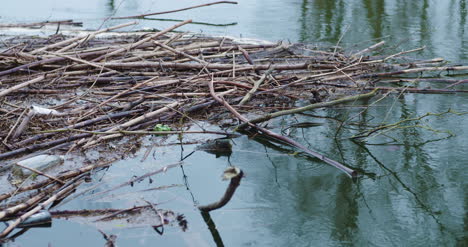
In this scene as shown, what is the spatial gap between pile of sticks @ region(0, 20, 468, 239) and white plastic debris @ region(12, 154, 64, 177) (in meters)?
0.16

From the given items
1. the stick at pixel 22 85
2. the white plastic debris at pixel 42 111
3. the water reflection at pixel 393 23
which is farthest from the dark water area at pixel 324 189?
the water reflection at pixel 393 23

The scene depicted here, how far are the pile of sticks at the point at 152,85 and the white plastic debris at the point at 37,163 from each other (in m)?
0.16

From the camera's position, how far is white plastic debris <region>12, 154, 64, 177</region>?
10.2 ft


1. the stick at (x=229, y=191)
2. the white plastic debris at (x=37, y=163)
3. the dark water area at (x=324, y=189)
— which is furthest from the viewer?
the white plastic debris at (x=37, y=163)

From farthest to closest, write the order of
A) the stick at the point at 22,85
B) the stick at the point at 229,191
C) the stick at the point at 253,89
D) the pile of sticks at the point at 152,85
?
the stick at the point at 253,89 < the stick at the point at 22,85 < the pile of sticks at the point at 152,85 < the stick at the point at 229,191

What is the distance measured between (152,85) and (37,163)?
4.69 feet

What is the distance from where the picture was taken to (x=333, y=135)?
394cm

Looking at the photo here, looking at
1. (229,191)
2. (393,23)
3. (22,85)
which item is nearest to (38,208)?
(229,191)

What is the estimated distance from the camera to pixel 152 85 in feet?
14.6

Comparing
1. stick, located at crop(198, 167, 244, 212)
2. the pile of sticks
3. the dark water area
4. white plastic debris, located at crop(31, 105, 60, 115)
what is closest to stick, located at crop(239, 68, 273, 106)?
the pile of sticks

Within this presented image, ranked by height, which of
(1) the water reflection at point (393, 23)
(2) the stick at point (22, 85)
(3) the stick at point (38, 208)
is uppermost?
(1) the water reflection at point (393, 23)

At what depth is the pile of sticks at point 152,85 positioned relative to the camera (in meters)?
3.62

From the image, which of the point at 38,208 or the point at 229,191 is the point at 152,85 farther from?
the point at 229,191

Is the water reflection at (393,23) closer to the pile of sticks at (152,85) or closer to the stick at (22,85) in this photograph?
the pile of sticks at (152,85)
